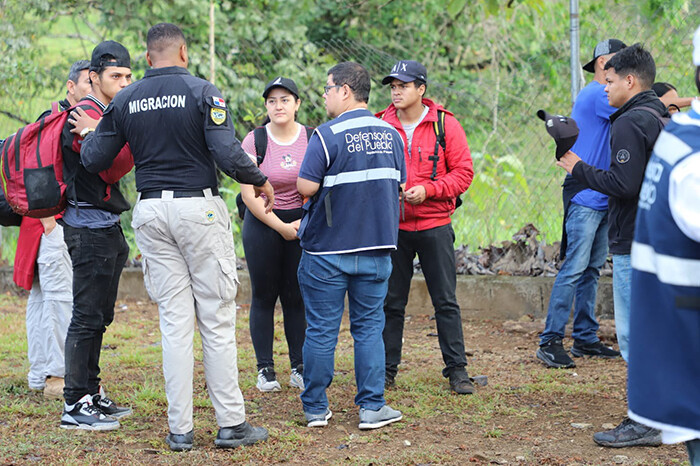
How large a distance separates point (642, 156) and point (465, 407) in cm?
191

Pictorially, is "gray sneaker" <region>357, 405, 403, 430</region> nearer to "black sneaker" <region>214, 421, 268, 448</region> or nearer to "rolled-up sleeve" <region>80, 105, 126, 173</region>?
"black sneaker" <region>214, 421, 268, 448</region>

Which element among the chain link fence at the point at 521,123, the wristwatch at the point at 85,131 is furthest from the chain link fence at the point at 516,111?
the wristwatch at the point at 85,131

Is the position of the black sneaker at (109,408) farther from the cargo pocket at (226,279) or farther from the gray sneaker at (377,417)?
the gray sneaker at (377,417)

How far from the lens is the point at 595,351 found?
6.53 meters

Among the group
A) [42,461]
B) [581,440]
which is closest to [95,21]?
[42,461]

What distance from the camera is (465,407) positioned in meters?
5.25

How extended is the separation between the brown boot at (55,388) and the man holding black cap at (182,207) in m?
1.45

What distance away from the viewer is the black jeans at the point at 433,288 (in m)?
5.58

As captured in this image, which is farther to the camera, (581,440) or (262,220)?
(262,220)

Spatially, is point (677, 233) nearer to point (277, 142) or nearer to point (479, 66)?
point (277, 142)

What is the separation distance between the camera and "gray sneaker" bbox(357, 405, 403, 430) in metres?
4.82

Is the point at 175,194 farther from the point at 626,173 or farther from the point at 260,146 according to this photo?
the point at 626,173

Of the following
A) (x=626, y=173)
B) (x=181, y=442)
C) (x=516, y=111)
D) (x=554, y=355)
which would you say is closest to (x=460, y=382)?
(x=554, y=355)

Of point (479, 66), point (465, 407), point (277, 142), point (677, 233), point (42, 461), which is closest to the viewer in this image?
point (677, 233)
